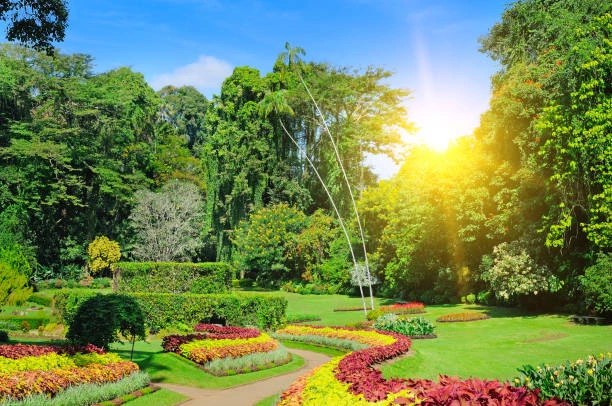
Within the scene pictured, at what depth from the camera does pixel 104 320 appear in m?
16.3

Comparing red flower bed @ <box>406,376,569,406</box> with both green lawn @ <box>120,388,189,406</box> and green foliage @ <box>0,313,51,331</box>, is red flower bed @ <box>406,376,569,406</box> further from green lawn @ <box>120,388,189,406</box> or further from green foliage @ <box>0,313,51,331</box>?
green foliage @ <box>0,313,51,331</box>

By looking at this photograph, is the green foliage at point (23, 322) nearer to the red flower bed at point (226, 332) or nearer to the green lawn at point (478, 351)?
the green lawn at point (478, 351)

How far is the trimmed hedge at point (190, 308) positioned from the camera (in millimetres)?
25812

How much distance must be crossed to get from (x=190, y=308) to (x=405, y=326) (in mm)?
10706

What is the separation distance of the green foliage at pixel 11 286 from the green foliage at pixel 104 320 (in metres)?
18.8

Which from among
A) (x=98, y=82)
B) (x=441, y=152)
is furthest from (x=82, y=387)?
(x=98, y=82)

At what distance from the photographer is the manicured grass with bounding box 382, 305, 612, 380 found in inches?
614

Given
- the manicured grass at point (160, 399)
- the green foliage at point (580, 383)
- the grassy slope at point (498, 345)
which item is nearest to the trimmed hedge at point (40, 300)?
the grassy slope at point (498, 345)

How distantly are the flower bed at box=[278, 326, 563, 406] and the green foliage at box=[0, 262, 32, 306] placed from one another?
88.7 ft

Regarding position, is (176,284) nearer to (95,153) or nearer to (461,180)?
(461,180)

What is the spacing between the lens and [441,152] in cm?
3594

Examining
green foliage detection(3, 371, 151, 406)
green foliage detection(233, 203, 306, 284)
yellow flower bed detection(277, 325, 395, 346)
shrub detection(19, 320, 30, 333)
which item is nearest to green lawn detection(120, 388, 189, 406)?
green foliage detection(3, 371, 151, 406)

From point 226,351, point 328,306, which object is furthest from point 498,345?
point 328,306

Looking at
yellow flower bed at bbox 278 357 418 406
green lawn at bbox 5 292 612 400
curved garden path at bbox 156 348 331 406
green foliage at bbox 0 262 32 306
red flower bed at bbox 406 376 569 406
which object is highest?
green foliage at bbox 0 262 32 306
